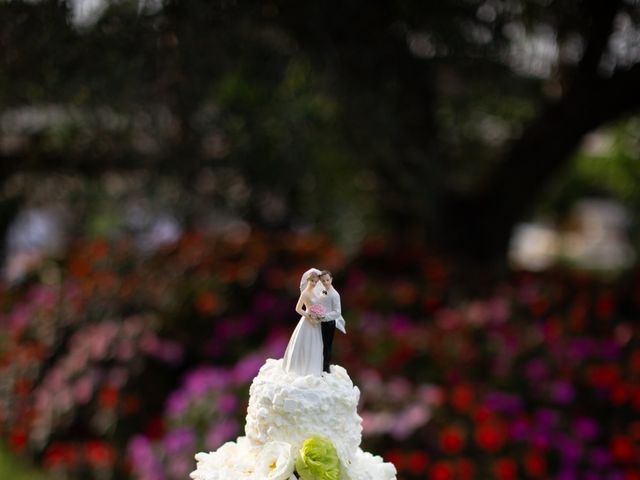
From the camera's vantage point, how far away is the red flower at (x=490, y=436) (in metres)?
4.41

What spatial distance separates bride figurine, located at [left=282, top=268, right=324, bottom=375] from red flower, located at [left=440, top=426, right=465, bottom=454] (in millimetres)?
2292

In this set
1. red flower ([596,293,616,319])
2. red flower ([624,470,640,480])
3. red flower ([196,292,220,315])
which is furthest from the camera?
red flower ([196,292,220,315])

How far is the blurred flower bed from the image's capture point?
4.59 m

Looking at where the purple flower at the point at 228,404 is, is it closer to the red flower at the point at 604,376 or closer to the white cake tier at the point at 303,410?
the red flower at the point at 604,376

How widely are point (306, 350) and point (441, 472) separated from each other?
2.28 metres

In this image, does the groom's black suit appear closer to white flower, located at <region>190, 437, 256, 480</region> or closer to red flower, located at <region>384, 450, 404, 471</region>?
white flower, located at <region>190, 437, 256, 480</region>

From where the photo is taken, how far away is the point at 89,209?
7.57 meters

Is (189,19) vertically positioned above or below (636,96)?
below

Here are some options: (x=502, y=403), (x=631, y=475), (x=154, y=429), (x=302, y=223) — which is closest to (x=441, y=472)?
(x=502, y=403)

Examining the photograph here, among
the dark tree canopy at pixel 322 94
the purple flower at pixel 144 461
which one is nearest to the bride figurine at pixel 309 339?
the purple flower at pixel 144 461

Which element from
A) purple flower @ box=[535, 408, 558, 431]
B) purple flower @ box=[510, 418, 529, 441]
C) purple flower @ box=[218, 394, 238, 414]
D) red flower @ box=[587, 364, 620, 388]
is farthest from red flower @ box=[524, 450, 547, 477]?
purple flower @ box=[218, 394, 238, 414]

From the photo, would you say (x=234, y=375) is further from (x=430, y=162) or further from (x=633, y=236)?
(x=633, y=236)

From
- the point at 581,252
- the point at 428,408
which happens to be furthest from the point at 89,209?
the point at 581,252

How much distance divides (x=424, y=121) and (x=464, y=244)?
1.40m
